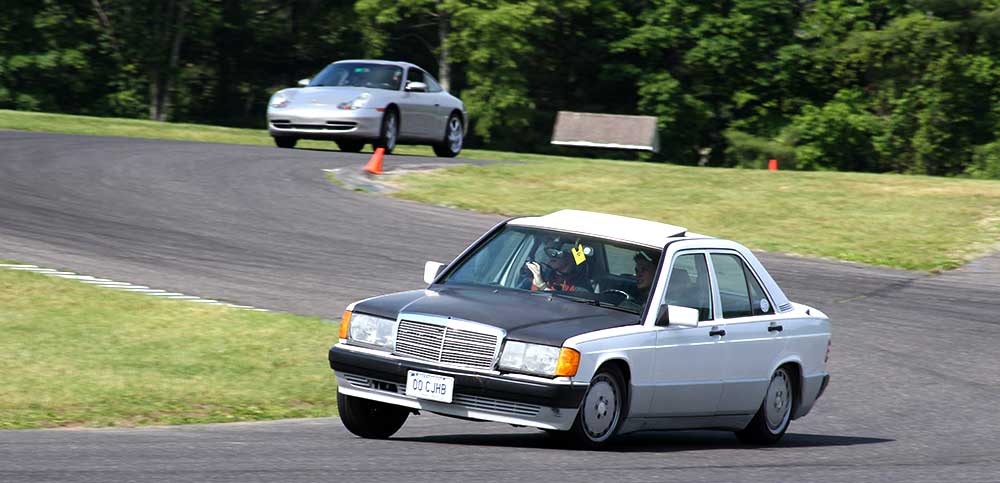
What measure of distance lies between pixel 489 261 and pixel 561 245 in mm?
471

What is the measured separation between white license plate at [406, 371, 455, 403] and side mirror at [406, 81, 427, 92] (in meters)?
19.0

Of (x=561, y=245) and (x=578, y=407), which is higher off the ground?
(x=561, y=245)

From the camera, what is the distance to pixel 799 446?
33.8ft

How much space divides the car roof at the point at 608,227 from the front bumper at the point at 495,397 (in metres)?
1.57

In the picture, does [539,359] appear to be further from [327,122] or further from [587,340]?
[327,122]

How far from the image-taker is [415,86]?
2722 cm

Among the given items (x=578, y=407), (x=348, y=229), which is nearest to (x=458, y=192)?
(x=348, y=229)

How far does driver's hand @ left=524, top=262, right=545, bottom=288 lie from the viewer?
946 centimetres

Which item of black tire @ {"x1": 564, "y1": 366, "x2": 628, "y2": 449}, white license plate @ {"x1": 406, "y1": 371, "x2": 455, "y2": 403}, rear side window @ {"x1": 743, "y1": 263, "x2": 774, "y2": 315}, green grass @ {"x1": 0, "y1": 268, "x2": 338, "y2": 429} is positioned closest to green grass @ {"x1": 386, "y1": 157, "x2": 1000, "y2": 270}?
green grass @ {"x1": 0, "y1": 268, "x2": 338, "y2": 429}

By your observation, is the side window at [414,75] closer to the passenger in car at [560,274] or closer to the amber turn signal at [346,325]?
the passenger in car at [560,274]

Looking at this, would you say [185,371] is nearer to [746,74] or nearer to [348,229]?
[348,229]

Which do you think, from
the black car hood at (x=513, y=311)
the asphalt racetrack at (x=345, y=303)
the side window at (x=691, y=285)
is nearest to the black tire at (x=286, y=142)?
the asphalt racetrack at (x=345, y=303)

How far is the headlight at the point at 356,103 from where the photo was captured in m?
26.2

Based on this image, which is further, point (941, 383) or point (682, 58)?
point (682, 58)
